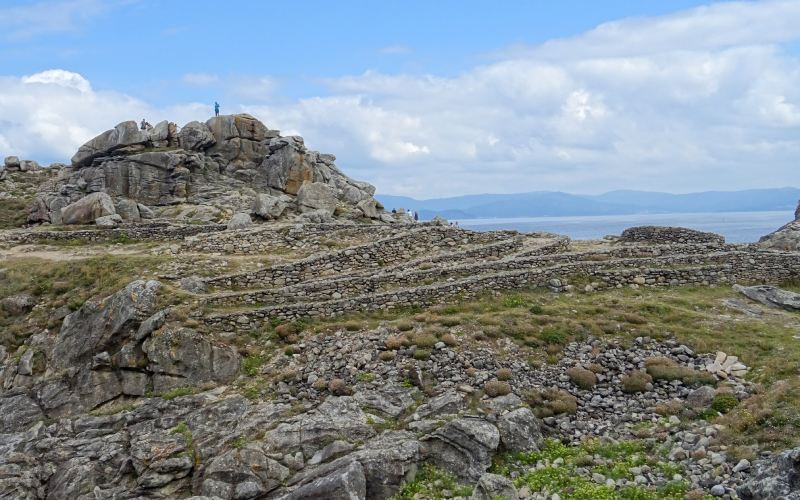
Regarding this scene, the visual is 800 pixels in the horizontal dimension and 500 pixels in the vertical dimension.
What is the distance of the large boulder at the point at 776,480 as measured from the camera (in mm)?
11086

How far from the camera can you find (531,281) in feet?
84.0

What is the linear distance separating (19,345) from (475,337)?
18190 mm

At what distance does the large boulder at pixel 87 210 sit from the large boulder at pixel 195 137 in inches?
453

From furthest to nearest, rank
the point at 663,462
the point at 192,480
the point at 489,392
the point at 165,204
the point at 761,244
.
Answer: the point at 165,204 → the point at 761,244 → the point at 489,392 → the point at 192,480 → the point at 663,462

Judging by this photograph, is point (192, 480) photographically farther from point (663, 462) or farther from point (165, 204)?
point (165, 204)

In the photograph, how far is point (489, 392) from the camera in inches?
665

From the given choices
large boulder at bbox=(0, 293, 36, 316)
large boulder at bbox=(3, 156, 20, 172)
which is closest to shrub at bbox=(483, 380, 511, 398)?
large boulder at bbox=(0, 293, 36, 316)

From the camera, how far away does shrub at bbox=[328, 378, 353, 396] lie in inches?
693

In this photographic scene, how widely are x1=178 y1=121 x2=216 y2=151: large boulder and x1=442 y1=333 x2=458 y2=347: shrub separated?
3882cm

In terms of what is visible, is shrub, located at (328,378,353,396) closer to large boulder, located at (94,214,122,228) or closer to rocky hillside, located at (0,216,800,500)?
rocky hillside, located at (0,216,800,500)

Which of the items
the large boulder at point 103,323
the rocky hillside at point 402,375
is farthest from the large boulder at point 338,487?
the large boulder at point 103,323

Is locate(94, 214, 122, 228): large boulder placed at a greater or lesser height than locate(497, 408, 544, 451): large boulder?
greater

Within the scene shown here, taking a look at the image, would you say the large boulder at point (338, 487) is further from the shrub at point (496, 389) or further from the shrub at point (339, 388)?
the shrub at point (496, 389)

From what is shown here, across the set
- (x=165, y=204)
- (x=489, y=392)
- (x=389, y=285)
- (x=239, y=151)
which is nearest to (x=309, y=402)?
(x=489, y=392)
